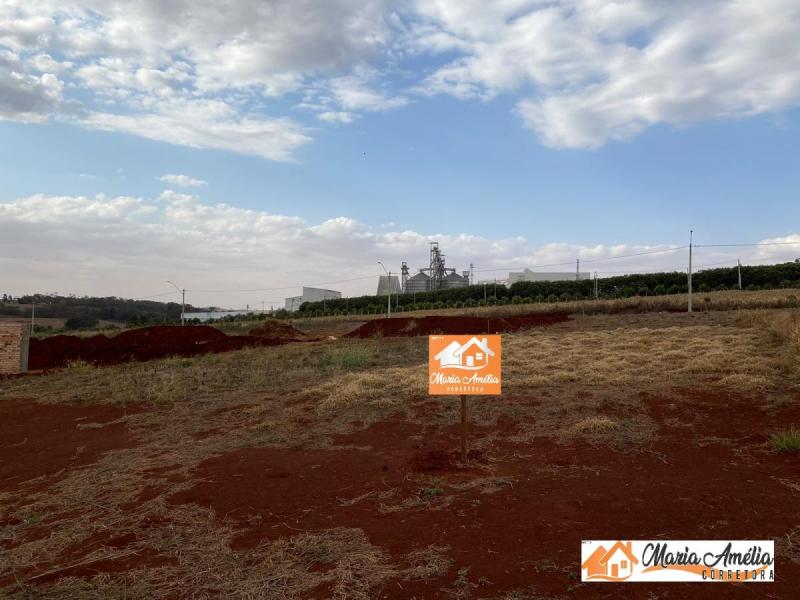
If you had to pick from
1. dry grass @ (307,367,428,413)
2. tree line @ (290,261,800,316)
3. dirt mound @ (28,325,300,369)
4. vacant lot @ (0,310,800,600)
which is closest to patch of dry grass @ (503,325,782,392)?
vacant lot @ (0,310,800,600)

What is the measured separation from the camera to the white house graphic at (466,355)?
752 centimetres

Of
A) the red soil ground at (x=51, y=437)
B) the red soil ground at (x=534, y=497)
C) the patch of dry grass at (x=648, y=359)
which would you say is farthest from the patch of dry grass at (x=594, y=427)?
the red soil ground at (x=51, y=437)

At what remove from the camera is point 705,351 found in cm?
1627

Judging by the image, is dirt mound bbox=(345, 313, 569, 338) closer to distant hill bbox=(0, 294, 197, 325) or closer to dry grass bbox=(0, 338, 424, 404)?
dry grass bbox=(0, 338, 424, 404)

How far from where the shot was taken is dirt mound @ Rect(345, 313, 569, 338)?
3212 cm

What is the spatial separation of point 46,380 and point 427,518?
19.8 metres

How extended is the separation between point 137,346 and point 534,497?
1103 inches

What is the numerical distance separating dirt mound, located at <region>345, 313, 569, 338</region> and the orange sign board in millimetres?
23343

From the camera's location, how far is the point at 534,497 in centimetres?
630

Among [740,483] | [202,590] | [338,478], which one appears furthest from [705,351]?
[202,590]

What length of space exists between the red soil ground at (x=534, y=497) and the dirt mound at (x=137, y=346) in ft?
69.1

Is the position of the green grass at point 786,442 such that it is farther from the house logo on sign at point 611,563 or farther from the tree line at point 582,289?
the tree line at point 582,289

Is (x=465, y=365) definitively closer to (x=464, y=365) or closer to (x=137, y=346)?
(x=464, y=365)

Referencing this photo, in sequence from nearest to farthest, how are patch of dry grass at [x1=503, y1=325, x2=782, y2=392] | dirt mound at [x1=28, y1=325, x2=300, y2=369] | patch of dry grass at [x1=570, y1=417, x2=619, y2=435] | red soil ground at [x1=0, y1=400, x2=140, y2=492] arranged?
patch of dry grass at [x1=570, y1=417, x2=619, y2=435] → red soil ground at [x1=0, y1=400, x2=140, y2=492] → patch of dry grass at [x1=503, y1=325, x2=782, y2=392] → dirt mound at [x1=28, y1=325, x2=300, y2=369]
